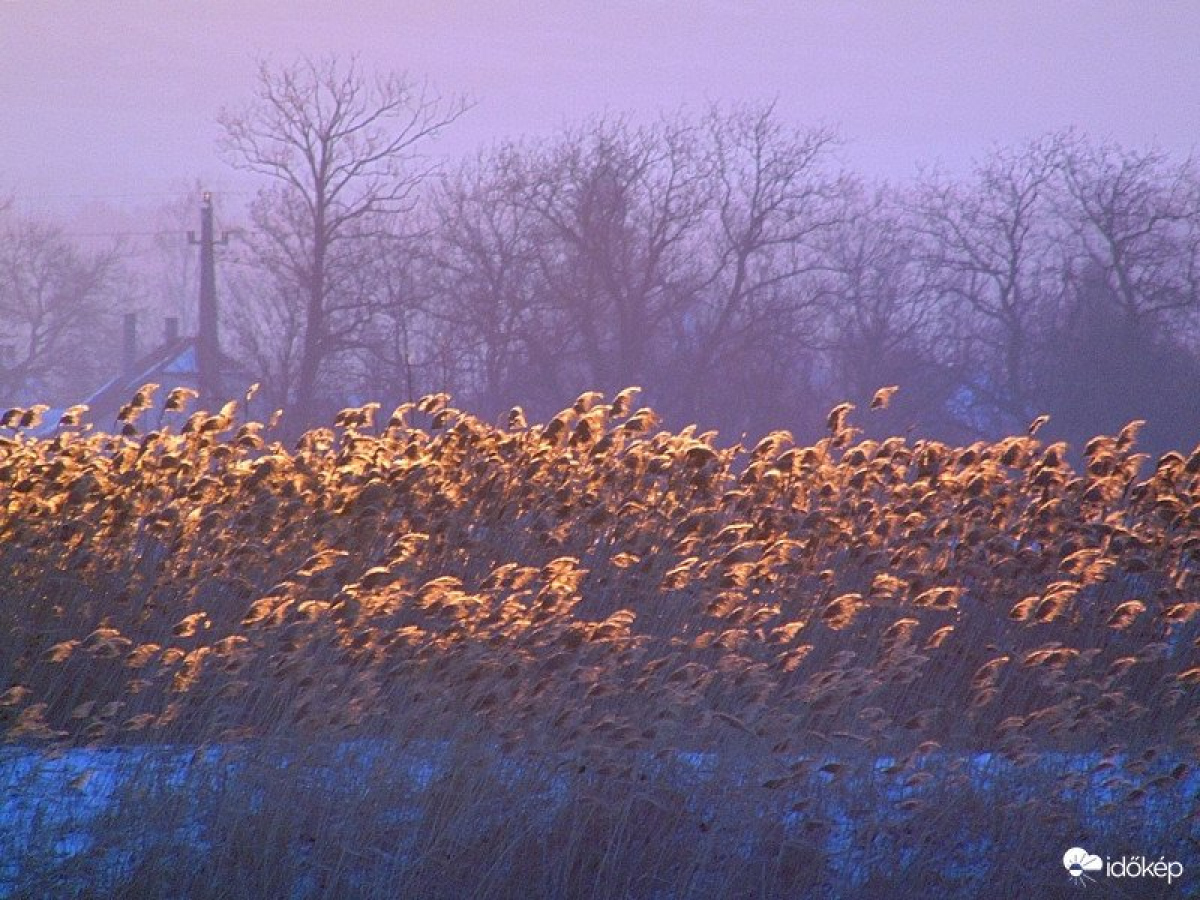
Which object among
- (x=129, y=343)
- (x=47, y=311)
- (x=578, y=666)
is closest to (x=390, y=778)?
(x=578, y=666)

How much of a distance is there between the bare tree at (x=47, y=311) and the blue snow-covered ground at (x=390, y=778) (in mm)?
58646

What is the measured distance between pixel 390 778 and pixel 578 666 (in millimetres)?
951

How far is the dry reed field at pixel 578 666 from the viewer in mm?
5766

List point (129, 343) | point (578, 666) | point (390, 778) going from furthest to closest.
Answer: point (129, 343) < point (578, 666) < point (390, 778)

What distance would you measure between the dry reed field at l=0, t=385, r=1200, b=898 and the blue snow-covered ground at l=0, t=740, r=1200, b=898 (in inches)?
0.6

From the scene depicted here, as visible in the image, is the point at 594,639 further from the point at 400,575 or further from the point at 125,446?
the point at 125,446

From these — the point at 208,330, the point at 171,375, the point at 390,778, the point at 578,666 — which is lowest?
the point at 390,778

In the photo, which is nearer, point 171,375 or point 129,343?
point 171,375

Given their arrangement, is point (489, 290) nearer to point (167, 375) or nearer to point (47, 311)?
point (167, 375)

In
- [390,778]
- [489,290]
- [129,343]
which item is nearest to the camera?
[390,778]

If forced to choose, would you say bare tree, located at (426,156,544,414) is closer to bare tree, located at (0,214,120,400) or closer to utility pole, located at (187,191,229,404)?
utility pole, located at (187,191,229,404)

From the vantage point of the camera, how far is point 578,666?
252 inches

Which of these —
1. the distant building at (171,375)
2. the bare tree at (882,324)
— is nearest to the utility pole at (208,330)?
the distant building at (171,375)

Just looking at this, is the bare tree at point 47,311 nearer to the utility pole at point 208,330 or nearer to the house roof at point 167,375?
the house roof at point 167,375
